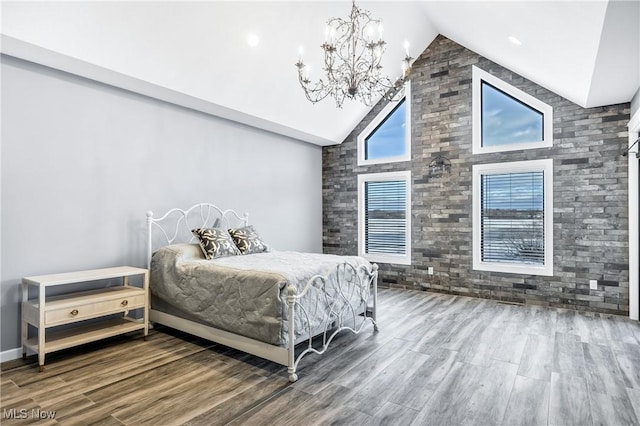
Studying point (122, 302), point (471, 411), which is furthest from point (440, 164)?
point (122, 302)

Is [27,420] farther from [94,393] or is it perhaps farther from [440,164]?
[440,164]

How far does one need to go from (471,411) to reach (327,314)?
4.35ft

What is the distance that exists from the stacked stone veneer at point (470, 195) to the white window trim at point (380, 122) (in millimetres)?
90

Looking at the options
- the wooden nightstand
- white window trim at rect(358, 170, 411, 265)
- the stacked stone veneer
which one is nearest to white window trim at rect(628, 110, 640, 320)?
the stacked stone veneer

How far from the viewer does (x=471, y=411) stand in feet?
7.35

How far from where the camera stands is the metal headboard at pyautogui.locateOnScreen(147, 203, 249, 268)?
13.5 feet

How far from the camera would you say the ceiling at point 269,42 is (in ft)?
9.30

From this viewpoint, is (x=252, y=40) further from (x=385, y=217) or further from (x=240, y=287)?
(x=385, y=217)

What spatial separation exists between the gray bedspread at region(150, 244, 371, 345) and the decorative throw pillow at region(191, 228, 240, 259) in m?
0.10

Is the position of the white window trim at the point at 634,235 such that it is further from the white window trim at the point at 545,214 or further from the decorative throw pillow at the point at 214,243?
the decorative throw pillow at the point at 214,243

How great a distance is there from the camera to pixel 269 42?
4.18 m

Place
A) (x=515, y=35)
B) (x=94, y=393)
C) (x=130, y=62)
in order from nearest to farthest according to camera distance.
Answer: (x=94, y=393)
(x=130, y=62)
(x=515, y=35)

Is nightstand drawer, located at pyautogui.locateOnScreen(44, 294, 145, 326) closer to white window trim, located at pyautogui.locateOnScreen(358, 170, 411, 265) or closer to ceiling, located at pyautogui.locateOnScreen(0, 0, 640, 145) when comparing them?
ceiling, located at pyautogui.locateOnScreen(0, 0, 640, 145)

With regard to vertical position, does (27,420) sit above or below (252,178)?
below
